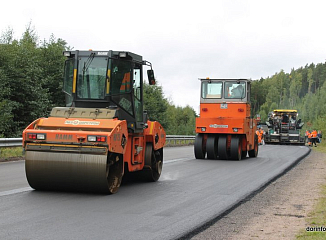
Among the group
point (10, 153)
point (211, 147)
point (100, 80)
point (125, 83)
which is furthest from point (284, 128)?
point (100, 80)

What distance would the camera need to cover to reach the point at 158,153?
1242 centimetres

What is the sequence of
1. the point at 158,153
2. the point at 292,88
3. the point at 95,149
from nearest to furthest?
the point at 95,149 < the point at 158,153 < the point at 292,88

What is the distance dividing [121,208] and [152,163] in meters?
4.05

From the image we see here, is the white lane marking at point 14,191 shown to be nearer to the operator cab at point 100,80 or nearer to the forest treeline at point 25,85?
the operator cab at point 100,80

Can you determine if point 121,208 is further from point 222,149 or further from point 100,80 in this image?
point 222,149

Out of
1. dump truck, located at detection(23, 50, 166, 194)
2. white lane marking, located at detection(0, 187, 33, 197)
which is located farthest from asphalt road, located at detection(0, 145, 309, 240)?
dump truck, located at detection(23, 50, 166, 194)

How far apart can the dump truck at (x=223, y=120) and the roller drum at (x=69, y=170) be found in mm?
12216

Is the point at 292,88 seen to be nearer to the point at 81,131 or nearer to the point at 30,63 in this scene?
the point at 30,63

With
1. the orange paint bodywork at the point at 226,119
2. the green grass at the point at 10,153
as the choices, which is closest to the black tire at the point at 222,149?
the orange paint bodywork at the point at 226,119

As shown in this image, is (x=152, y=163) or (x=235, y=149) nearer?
(x=152, y=163)

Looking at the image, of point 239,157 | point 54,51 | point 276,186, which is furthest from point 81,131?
point 54,51

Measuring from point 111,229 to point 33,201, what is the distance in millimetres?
2337

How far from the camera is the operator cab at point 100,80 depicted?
10188 mm

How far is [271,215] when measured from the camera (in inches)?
330
